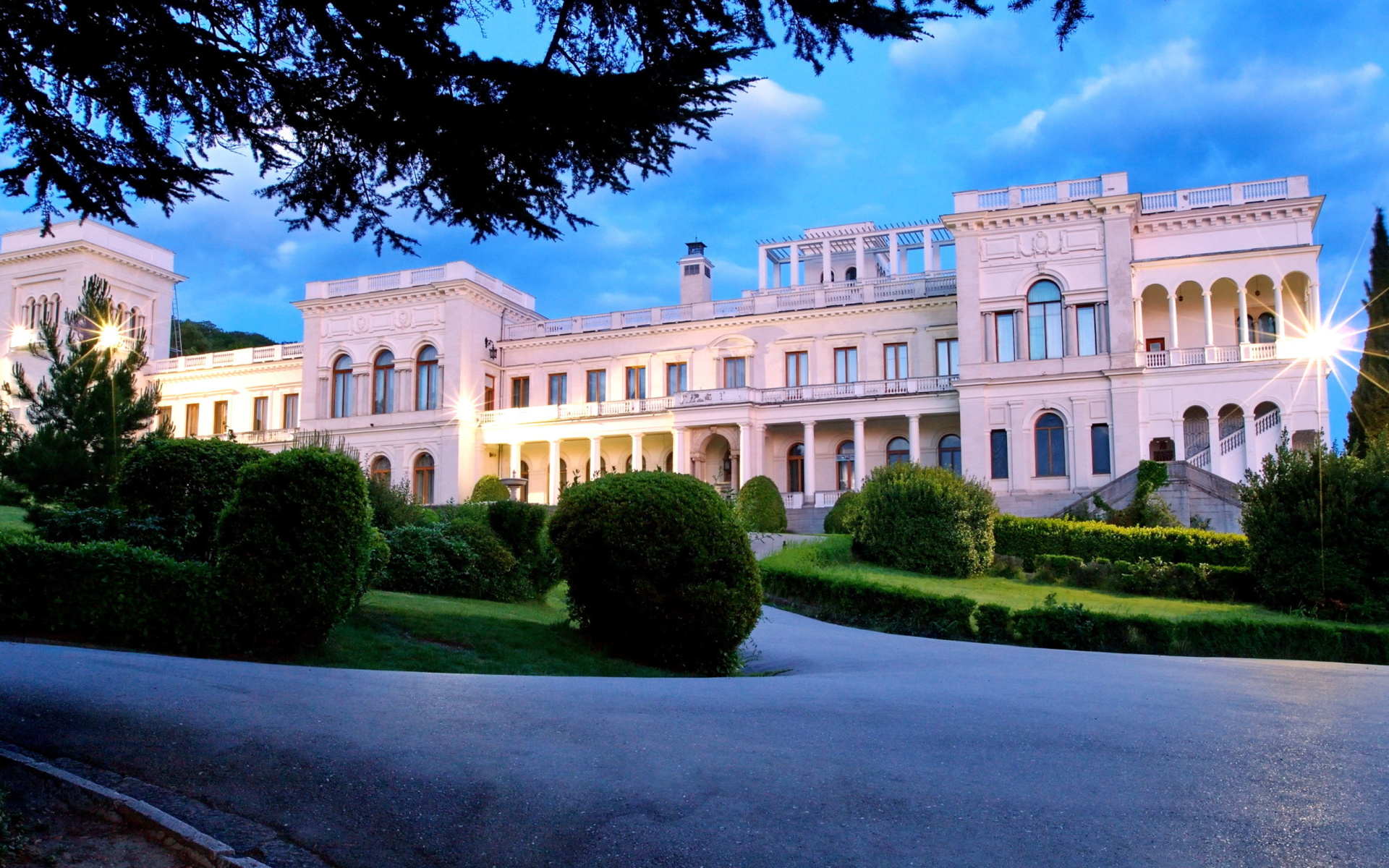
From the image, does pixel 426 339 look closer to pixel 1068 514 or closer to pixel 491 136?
pixel 1068 514

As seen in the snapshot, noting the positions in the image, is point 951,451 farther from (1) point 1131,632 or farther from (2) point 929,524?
(1) point 1131,632

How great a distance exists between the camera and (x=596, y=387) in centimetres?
5081

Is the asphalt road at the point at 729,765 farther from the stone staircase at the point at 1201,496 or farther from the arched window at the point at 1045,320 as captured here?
the arched window at the point at 1045,320

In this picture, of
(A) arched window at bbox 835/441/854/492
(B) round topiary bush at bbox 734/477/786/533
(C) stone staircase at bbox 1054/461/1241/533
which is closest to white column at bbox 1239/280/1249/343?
(C) stone staircase at bbox 1054/461/1241/533

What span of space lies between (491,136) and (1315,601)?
816 inches

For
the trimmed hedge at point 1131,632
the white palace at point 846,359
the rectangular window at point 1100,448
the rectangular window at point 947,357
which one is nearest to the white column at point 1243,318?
Answer: the white palace at point 846,359

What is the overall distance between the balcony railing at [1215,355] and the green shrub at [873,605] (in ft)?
70.5

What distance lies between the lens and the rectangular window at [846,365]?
149 feet

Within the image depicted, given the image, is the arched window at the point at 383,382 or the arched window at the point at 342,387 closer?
the arched window at the point at 383,382

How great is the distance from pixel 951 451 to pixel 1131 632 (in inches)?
1035

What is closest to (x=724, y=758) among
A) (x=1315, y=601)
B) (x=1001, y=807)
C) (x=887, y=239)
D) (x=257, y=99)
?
(x=1001, y=807)

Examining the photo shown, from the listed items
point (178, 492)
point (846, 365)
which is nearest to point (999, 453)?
point (846, 365)

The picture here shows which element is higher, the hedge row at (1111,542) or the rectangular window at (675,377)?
the rectangular window at (675,377)

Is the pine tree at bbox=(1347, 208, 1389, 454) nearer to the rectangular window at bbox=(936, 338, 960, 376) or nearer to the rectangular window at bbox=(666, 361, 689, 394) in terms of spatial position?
the rectangular window at bbox=(936, 338, 960, 376)
